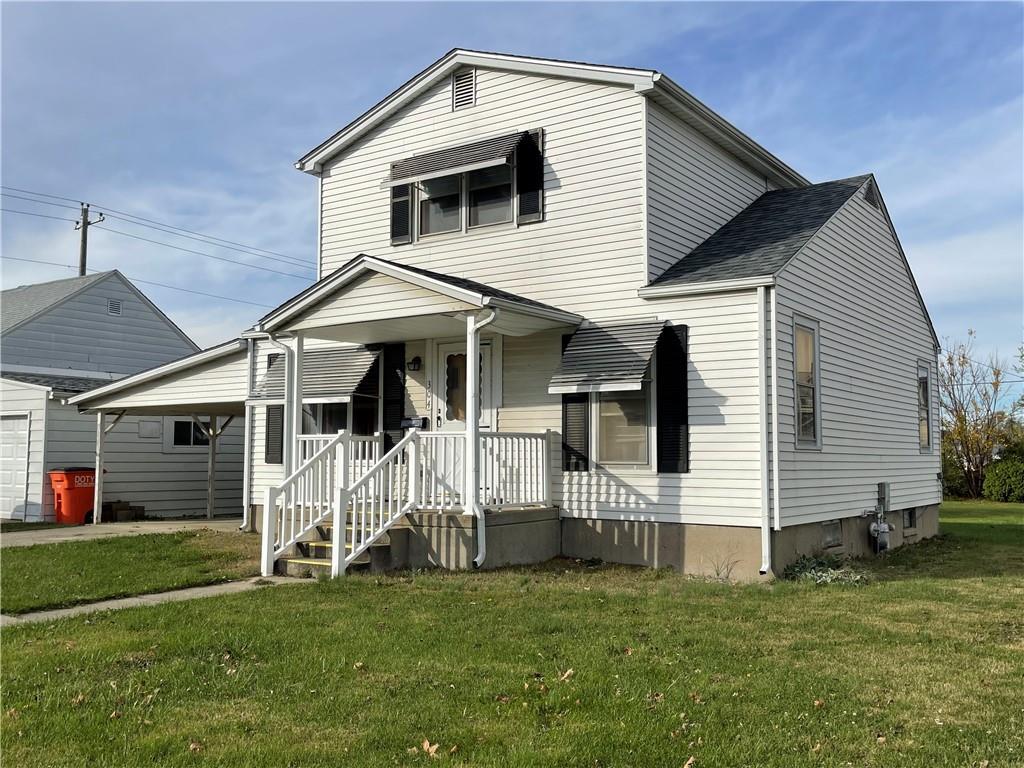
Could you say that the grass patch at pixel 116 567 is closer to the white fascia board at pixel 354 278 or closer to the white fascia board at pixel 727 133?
the white fascia board at pixel 354 278

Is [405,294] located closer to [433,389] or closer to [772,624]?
[433,389]

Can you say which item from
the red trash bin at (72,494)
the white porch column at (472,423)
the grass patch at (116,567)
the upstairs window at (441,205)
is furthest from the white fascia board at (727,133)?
the red trash bin at (72,494)

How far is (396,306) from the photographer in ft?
36.1

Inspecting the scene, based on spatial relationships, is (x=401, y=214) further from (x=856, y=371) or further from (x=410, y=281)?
(x=856, y=371)

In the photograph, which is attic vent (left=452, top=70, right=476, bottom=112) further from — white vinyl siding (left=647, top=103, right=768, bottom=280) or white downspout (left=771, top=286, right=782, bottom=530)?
white downspout (left=771, top=286, right=782, bottom=530)

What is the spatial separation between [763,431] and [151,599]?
6592mm

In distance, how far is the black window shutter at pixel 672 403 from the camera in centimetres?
1093

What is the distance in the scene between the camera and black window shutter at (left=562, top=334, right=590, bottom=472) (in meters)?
11.6

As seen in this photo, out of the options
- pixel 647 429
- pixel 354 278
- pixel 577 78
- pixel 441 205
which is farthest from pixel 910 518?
pixel 354 278

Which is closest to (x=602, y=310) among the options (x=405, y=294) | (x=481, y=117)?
(x=405, y=294)

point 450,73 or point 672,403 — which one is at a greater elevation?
point 450,73

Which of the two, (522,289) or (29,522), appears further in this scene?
(29,522)

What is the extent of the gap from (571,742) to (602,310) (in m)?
7.56

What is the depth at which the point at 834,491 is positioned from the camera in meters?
12.2
